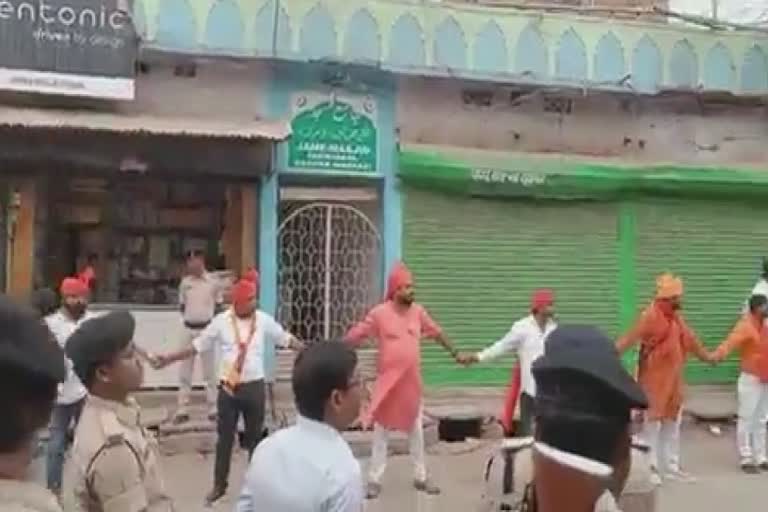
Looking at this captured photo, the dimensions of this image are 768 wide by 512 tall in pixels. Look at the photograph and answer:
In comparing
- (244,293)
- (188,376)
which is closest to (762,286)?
(188,376)

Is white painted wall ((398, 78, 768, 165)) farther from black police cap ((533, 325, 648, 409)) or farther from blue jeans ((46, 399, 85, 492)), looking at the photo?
black police cap ((533, 325, 648, 409))

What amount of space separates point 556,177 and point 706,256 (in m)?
2.29

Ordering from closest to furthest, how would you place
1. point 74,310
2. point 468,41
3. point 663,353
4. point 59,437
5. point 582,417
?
point 582,417, point 59,437, point 74,310, point 663,353, point 468,41

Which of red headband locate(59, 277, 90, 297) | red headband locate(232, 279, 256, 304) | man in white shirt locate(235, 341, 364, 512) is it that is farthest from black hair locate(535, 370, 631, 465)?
red headband locate(59, 277, 90, 297)

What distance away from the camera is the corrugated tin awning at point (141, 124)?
511 inches

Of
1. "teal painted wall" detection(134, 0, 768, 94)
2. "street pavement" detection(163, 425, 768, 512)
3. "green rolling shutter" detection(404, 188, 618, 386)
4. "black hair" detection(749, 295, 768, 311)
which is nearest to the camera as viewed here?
"street pavement" detection(163, 425, 768, 512)

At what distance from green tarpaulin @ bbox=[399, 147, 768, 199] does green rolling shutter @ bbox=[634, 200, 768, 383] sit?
9.3 inches

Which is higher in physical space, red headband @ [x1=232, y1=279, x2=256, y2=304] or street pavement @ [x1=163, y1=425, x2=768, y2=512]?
red headband @ [x1=232, y1=279, x2=256, y2=304]

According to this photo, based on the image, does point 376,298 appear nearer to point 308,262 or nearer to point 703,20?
point 308,262

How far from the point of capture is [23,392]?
88.6 inches

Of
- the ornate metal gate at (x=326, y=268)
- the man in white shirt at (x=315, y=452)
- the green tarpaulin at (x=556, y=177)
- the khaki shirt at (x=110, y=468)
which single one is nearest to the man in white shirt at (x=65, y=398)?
the ornate metal gate at (x=326, y=268)

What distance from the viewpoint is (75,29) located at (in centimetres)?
1341

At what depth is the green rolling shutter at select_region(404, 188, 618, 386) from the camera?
1535 centimetres

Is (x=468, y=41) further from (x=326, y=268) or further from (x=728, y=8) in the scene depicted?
(x=728, y=8)
